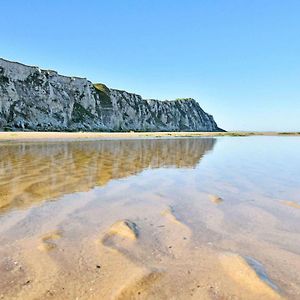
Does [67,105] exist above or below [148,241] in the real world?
above

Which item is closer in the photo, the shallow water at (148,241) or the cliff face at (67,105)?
the shallow water at (148,241)

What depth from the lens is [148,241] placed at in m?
3.88

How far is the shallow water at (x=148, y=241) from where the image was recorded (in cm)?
273

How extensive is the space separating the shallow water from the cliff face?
59239mm

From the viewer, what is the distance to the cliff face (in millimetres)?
66625

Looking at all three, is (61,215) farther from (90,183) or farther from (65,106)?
(65,106)

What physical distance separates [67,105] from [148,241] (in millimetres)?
82250

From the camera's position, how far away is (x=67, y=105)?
269 feet

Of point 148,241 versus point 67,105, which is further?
point 67,105

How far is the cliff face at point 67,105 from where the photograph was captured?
6662 centimetres

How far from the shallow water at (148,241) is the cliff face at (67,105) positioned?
194 ft

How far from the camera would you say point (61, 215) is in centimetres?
503

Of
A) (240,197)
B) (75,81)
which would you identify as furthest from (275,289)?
(75,81)

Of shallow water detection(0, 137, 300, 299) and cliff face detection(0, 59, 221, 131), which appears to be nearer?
shallow water detection(0, 137, 300, 299)
